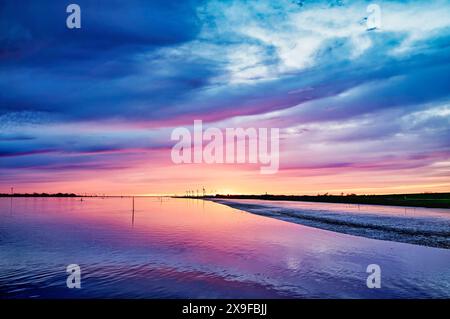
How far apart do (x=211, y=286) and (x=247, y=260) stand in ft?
17.4

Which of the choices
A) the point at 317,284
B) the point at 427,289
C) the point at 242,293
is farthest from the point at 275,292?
the point at 427,289

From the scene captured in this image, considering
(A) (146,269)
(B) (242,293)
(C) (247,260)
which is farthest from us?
(C) (247,260)

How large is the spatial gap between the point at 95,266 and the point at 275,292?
Result: 919cm

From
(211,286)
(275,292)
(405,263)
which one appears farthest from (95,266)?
(405,263)

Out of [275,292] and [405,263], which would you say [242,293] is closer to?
[275,292]

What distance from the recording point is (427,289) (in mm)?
12047

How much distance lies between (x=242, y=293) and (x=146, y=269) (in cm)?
559

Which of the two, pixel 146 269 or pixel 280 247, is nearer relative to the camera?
pixel 146 269
